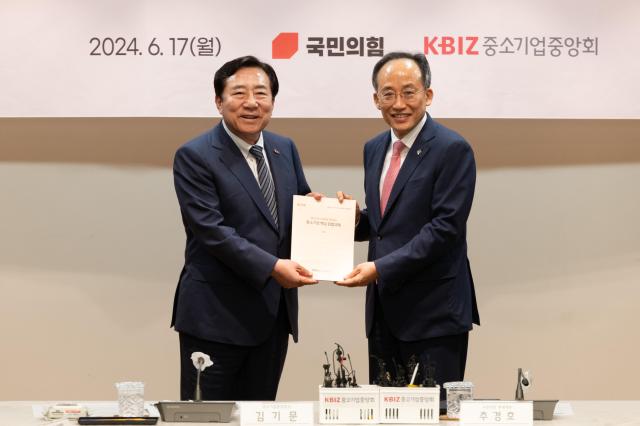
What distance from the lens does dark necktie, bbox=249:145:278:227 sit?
10.2 feet

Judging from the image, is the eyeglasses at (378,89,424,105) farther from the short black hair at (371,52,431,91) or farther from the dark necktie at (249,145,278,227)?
the dark necktie at (249,145,278,227)

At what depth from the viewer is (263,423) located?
2381 millimetres

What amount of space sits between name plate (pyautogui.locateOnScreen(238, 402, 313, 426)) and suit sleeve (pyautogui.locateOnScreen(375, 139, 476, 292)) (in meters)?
0.71

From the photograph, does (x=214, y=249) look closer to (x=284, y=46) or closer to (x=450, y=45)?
(x=284, y=46)

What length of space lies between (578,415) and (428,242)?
738 millimetres

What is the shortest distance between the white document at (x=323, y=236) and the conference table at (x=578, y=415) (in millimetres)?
536

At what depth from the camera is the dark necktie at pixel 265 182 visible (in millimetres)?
3107

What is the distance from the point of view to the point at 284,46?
4.12 metres

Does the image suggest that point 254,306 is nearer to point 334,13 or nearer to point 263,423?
point 263,423

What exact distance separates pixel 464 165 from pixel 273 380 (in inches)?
40.4

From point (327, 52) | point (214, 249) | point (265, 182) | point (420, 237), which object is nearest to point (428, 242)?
point (420, 237)

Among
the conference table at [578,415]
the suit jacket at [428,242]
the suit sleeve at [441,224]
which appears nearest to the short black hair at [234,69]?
the suit jacket at [428,242]

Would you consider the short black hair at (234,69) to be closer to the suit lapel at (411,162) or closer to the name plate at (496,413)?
the suit lapel at (411,162)

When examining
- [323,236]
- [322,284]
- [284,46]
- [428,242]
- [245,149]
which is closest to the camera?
[428,242]
